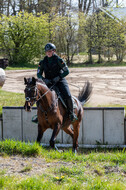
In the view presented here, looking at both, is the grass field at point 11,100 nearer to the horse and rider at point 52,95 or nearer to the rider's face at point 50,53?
the horse and rider at point 52,95

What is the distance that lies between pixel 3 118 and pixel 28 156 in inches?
139

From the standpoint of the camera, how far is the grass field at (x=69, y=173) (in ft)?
13.4

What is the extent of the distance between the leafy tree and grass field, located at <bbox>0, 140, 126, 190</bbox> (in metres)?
25.9

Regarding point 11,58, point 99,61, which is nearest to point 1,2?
point 11,58

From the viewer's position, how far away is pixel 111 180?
4.36m

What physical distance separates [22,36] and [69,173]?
1081 inches

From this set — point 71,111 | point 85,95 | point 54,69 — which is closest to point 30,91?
point 54,69

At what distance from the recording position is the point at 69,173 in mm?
4598

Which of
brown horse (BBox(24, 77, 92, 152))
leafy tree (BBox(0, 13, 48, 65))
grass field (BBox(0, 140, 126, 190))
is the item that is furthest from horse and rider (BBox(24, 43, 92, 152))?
leafy tree (BBox(0, 13, 48, 65))

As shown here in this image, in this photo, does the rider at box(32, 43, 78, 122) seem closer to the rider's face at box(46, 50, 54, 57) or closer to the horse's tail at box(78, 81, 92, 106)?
the rider's face at box(46, 50, 54, 57)

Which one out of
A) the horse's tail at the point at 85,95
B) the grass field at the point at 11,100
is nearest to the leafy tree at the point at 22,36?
the grass field at the point at 11,100

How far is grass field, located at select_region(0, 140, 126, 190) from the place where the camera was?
4081 millimetres

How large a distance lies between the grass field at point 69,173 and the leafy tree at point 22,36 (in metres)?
25.9

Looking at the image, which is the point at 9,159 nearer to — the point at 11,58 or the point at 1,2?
the point at 11,58
